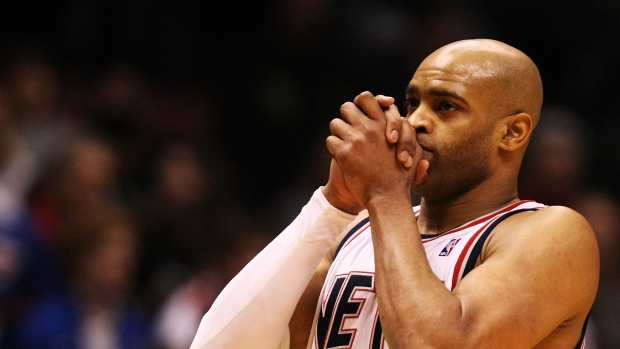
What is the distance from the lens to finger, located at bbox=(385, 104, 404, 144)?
12.1 feet

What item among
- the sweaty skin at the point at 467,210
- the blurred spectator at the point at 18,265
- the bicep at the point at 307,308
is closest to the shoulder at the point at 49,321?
the blurred spectator at the point at 18,265

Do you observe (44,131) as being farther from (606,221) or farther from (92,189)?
(606,221)

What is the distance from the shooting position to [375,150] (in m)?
3.67

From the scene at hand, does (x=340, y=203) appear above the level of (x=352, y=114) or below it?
below

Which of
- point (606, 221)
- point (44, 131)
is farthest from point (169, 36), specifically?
point (606, 221)

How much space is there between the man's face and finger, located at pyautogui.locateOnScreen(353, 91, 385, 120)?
19 cm

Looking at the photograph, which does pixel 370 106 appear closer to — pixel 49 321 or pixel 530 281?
pixel 530 281

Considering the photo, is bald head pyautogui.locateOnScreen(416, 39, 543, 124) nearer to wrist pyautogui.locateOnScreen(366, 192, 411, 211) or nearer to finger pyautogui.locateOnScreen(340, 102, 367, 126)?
finger pyautogui.locateOnScreen(340, 102, 367, 126)

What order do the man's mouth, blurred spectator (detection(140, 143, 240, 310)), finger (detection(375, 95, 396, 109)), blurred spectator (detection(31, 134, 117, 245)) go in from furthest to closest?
blurred spectator (detection(140, 143, 240, 310)), blurred spectator (detection(31, 134, 117, 245)), the man's mouth, finger (detection(375, 95, 396, 109))

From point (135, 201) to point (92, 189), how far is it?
1.20 meters

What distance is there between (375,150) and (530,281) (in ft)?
2.05

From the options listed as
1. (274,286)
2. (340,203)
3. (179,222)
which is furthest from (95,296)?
(340,203)

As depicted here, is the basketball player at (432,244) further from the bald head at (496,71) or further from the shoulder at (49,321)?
the shoulder at (49,321)

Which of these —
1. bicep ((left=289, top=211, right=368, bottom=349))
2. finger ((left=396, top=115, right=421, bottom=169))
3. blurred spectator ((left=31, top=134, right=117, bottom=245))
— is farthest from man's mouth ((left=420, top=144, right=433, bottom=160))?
blurred spectator ((left=31, top=134, right=117, bottom=245))
